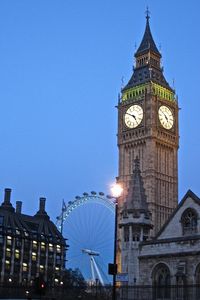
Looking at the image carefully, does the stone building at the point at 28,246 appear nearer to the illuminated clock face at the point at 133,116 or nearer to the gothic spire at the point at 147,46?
the illuminated clock face at the point at 133,116

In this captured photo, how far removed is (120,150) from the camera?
12319 cm

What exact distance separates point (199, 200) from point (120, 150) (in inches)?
2838

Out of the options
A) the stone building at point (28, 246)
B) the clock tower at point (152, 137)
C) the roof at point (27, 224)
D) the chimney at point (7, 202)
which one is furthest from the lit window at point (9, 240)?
the clock tower at point (152, 137)

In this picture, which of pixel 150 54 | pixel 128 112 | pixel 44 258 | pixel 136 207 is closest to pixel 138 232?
pixel 136 207

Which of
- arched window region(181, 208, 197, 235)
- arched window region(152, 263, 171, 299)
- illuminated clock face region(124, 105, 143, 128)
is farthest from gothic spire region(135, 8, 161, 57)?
arched window region(152, 263, 171, 299)

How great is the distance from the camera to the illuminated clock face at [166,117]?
122575 millimetres

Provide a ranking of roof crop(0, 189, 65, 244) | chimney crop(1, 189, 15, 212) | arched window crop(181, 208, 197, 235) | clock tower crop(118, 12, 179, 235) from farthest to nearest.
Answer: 1. chimney crop(1, 189, 15, 212)
2. roof crop(0, 189, 65, 244)
3. clock tower crop(118, 12, 179, 235)
4. arched window crop(181, 208, 197, 235)

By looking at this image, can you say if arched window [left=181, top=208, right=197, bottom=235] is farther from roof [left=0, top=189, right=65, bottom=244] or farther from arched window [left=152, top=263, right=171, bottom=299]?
roof [left=0, top=189, right=65, bottom=244]

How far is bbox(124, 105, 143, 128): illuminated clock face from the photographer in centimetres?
12195

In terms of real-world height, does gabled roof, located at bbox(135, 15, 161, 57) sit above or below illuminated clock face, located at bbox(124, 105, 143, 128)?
above

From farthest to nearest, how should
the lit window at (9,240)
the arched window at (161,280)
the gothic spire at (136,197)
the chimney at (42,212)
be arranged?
the chimney at (42,212) → the lit window at (9,240) → the gothic spire at (136,197) → the arched window at (161,280)

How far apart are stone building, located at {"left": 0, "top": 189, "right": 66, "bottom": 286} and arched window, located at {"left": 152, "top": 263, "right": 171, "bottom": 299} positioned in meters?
75.9

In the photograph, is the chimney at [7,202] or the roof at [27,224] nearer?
the roof at [27,224]

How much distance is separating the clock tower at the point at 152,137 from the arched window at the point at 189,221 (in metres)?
59.0
